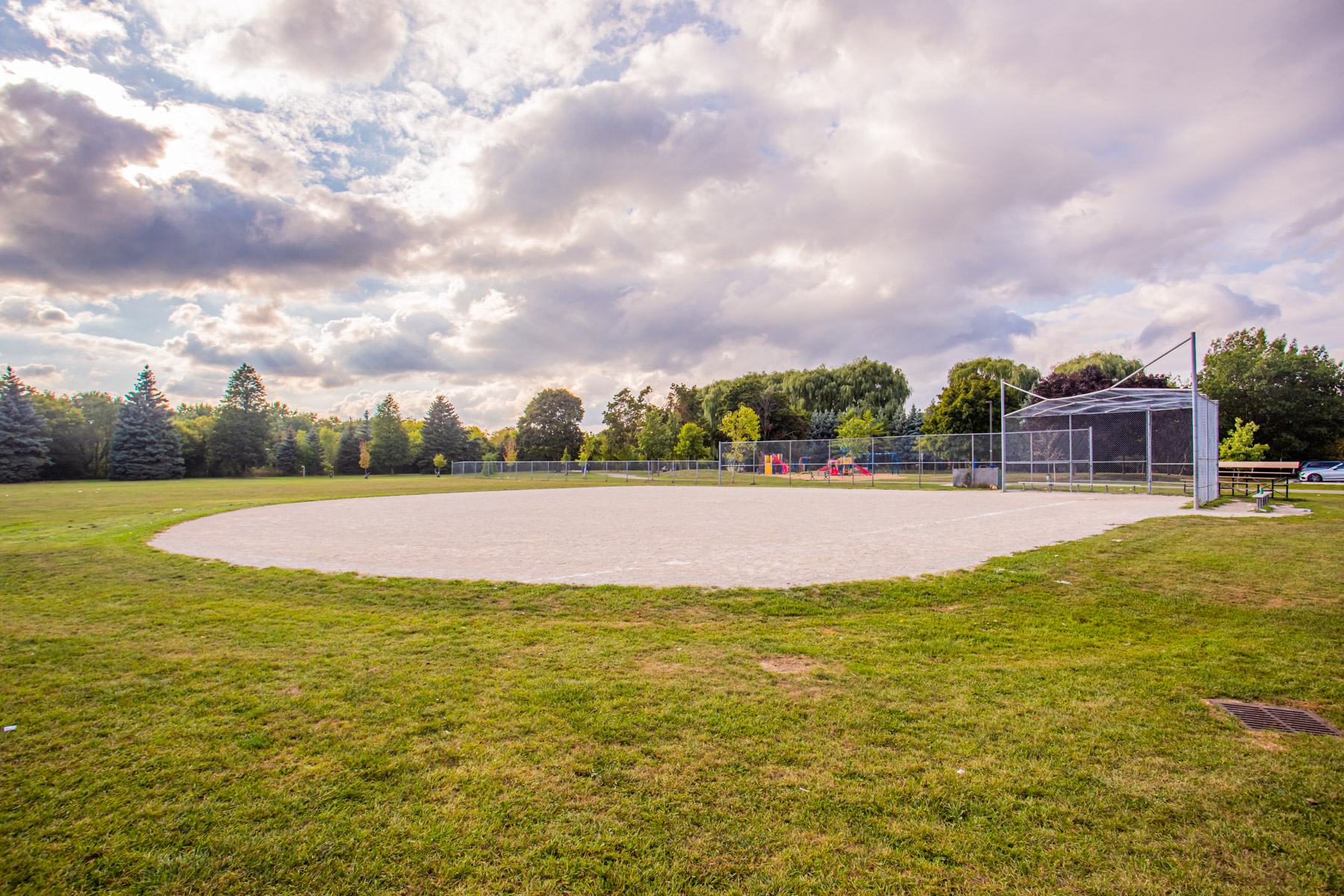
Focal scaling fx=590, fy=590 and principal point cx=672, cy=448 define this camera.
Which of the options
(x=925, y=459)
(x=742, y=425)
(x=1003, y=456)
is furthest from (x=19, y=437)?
(x=1003, y=456)

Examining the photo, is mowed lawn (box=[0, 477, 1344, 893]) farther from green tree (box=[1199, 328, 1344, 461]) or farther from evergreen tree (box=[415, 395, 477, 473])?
evergreen tree (box=[415, 395, 477, 473])

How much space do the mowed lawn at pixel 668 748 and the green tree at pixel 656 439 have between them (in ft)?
194

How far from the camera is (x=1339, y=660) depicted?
442 centimetres

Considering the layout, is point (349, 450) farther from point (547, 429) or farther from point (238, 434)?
point (547, 429)

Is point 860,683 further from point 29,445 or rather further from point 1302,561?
point 29,445

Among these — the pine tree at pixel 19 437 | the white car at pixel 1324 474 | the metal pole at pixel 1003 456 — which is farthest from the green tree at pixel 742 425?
the pine tree at pixel 19 437

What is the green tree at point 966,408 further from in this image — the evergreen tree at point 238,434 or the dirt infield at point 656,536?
the evergreen tree at point 238,434

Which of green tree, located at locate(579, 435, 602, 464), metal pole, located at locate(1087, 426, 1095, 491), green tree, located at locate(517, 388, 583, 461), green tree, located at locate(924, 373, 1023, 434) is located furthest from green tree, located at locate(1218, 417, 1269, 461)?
green tree, located at locate(517, 388, 583, 461)

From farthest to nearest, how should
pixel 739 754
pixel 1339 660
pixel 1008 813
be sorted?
pixel 1339 660
pixel 739 754
pixel 1008 813

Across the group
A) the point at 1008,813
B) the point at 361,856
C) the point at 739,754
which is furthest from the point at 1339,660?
the point at 361,856

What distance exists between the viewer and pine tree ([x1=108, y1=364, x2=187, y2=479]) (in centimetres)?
5612

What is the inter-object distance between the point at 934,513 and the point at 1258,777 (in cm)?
1355

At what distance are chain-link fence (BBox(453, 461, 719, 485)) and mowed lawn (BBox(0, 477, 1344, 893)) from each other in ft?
102

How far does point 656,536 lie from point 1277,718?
8942 mm
